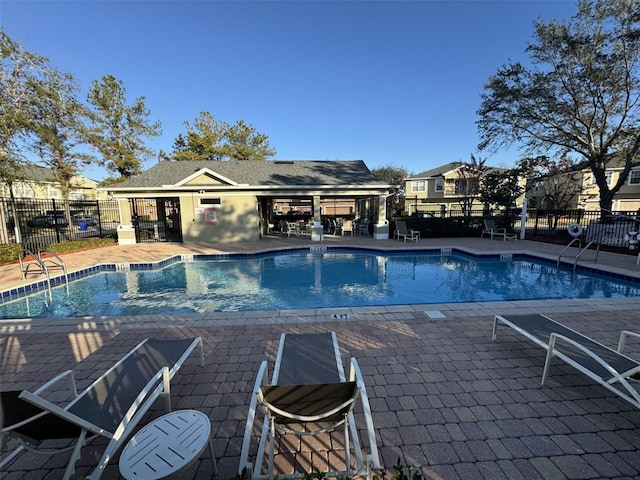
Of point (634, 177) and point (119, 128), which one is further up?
point (119, 128)

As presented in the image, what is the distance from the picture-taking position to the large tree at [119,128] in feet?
75.3

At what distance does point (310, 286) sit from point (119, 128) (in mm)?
25148

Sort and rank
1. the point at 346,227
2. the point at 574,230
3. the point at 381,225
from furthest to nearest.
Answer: the point at 346,227 < the point at 381,225 < the point at 574,230

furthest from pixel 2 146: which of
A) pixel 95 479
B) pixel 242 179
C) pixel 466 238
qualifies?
pixel 466 238

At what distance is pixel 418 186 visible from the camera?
35844 mm

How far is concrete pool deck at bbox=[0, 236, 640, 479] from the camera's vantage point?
217 centimetres

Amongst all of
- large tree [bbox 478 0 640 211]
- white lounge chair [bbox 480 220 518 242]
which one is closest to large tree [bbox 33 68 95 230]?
white lounge chair [bbox 480 220 518 242]

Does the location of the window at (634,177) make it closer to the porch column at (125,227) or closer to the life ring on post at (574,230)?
the life ring on post at (574,230)

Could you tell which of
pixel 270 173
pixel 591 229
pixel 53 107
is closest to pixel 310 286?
pixel 270 173

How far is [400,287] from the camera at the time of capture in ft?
27.3

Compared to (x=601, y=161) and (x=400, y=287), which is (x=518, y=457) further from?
(x=601, y=161)

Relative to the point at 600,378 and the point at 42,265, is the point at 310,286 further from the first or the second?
the point at 42,265

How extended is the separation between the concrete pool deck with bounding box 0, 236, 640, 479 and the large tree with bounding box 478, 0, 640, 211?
14690 millimetres

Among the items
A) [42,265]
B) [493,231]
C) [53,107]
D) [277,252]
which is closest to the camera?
[42,265]
